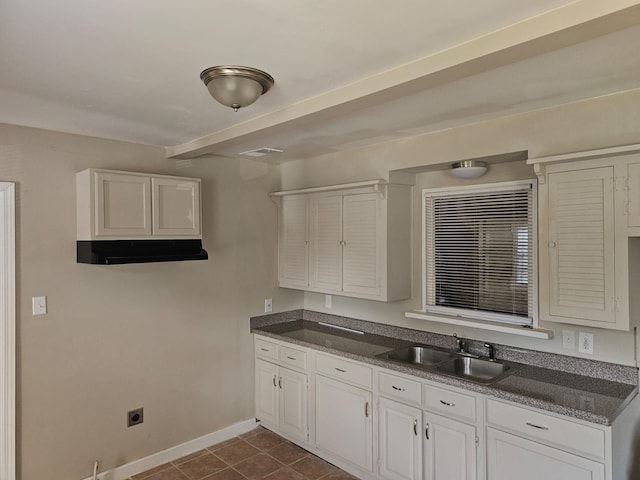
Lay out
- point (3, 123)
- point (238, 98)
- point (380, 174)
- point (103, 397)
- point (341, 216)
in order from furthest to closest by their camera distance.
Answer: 1. point (341, 216)
2. point (380, 174)
3. point (103, 397)
4. point (3, 123)
5. point (238, 98)

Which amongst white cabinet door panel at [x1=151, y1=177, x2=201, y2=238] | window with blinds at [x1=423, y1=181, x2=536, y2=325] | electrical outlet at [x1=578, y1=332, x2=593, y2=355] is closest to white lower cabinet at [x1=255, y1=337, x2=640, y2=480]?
→ electrical outlet at [x1=578, y1=332, x2=593, y2=355]

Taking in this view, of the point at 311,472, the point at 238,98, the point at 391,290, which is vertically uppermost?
the point at 238,98

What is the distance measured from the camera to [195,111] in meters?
2.48

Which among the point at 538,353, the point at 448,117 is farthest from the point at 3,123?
the point at 538,353

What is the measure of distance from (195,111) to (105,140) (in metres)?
1.05

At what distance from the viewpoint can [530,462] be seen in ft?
7.32

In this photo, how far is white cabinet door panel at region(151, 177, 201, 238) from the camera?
3041 millimetres

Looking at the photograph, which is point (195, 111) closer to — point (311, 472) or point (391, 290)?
point (391, 290)

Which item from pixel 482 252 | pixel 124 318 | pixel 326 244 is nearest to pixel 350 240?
pixel 326 244

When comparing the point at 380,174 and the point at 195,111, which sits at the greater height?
the point at 195,111

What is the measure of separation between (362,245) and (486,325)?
107 centimetres

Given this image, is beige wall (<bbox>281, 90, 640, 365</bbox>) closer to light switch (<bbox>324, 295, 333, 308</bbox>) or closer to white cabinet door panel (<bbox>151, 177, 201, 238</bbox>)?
light switch (<bbox>324, 295, 333, 308</bbox>)

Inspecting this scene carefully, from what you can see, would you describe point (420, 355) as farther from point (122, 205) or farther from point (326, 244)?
point (122, 205)

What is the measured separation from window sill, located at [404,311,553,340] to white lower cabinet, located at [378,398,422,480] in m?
0.67
